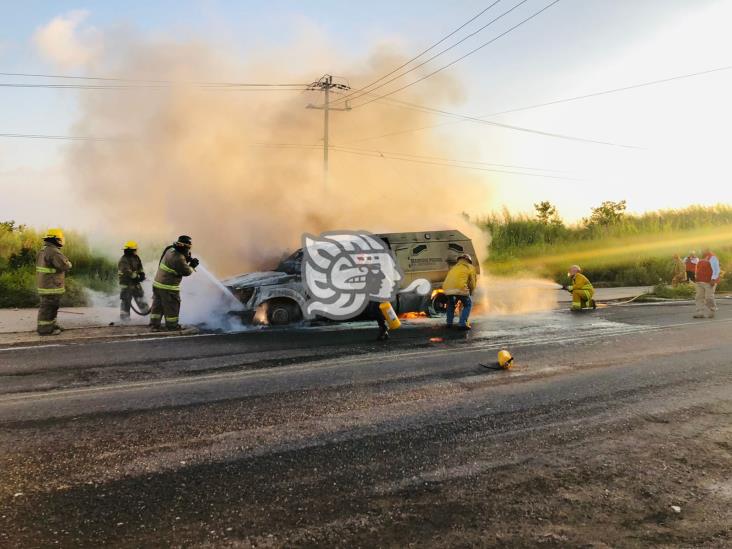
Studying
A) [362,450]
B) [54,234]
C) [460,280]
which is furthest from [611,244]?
[362,450]

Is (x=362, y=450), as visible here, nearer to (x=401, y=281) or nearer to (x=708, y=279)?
(x=401, y=281)

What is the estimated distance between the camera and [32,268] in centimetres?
1509

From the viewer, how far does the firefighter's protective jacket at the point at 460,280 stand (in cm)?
951

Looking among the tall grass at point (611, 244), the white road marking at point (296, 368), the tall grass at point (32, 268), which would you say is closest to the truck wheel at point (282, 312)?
the white road marking at point (296, 368)

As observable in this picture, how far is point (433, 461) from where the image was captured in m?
3.45

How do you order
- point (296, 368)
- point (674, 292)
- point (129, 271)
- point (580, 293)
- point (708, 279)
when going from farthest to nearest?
point (674, 292) < point (580, 293) < point (708, 279) < point (129, 271) < point (296, 368)

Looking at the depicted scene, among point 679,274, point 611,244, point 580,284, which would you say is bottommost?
point 580,284

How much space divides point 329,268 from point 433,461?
6.15m

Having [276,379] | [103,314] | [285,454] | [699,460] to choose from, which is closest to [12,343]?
[103,314]

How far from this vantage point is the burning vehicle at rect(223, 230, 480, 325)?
931 centimetres

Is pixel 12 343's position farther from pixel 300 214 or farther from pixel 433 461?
pixel 300 214

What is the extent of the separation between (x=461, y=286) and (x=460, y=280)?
11cm

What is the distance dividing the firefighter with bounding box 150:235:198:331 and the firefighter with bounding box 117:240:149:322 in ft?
5.17

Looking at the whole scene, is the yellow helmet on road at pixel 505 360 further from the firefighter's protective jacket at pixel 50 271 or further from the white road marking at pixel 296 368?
the firefighter's protective jacket at pixel 50 271
